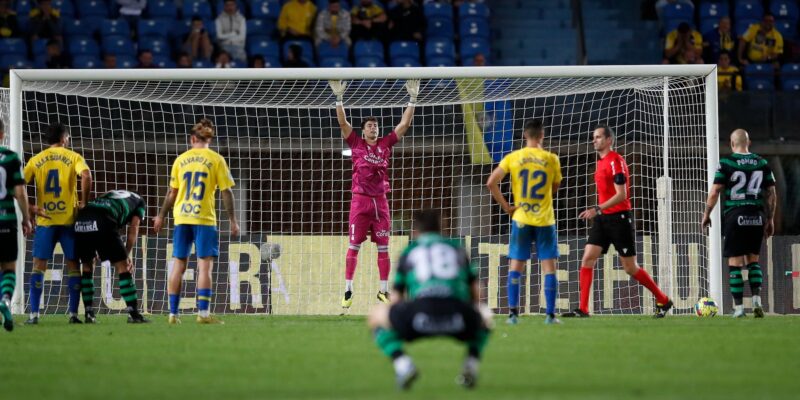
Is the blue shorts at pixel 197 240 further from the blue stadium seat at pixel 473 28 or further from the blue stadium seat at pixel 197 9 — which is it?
the blue stadium seat at pixel 473 28

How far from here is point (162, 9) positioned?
2084 cm

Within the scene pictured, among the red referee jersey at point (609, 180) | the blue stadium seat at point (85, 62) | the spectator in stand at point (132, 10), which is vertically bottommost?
the red referee jersey at point (609, 180)

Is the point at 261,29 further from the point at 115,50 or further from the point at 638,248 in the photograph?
the point at 638,248

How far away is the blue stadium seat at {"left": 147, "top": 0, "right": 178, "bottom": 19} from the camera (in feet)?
68.2

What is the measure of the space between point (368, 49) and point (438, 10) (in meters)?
1.90

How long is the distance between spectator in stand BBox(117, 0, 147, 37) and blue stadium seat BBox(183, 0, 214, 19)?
2.46ft

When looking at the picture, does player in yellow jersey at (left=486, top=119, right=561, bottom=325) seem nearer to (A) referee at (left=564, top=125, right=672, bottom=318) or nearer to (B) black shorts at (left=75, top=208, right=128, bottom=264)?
(A) referee at (left=564, top=125, right=672, bottom=318)

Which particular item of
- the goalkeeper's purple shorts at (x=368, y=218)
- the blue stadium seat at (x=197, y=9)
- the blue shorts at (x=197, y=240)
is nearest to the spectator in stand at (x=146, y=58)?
the blue stadium seat at (x=197, y=9)

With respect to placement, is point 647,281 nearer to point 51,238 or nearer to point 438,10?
point 51,238

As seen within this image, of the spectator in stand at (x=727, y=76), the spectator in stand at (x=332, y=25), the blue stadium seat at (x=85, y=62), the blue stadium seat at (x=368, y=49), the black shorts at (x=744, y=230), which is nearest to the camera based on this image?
the black shorts at (x=744, y=230)

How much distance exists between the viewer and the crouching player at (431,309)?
6.12 metres

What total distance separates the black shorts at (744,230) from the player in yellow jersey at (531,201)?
228cm

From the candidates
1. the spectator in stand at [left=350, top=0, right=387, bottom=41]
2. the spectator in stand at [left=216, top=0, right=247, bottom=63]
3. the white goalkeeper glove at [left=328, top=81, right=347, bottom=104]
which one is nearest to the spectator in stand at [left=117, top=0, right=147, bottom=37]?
the spectator in stand at [left=216, top=0, right=247, bottom=63]

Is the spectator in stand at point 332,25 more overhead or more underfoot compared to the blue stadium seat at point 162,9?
more underfoot
